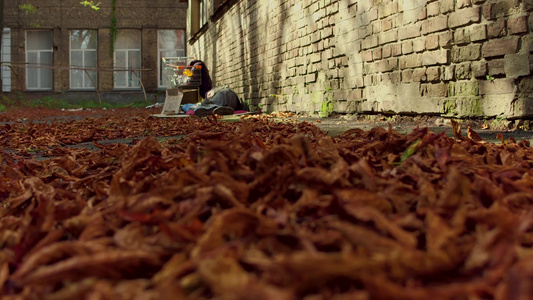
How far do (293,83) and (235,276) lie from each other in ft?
26.7

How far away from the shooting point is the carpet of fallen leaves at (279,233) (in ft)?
2.90

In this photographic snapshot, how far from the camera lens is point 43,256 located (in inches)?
41.6

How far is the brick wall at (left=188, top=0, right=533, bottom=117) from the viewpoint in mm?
3971

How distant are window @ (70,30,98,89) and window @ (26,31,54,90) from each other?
3.36 ft

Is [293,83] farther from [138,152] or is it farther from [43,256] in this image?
[43,256]

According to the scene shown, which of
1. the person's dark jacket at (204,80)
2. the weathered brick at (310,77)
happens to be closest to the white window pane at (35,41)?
the person's dark jacket at (204,80)

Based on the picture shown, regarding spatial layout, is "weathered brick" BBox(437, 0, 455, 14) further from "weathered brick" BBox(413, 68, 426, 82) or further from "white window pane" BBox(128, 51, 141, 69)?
"white window pane" BBox(128, 51, 141, 69)

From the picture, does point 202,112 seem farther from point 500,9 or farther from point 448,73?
point 500,9

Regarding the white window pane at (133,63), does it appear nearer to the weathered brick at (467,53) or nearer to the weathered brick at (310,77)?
the weathered brick at (310,77)

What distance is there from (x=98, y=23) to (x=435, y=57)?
22280mm

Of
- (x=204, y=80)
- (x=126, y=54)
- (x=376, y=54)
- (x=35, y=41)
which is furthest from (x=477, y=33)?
(x=35, y=41)

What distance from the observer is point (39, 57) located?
24109mm

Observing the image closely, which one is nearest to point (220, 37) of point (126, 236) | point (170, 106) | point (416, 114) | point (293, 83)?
point (170, 106)

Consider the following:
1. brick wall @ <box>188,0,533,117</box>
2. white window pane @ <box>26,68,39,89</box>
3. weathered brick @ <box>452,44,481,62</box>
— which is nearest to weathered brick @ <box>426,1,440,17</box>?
brick wall @ <box>188,0,533,117</box>
